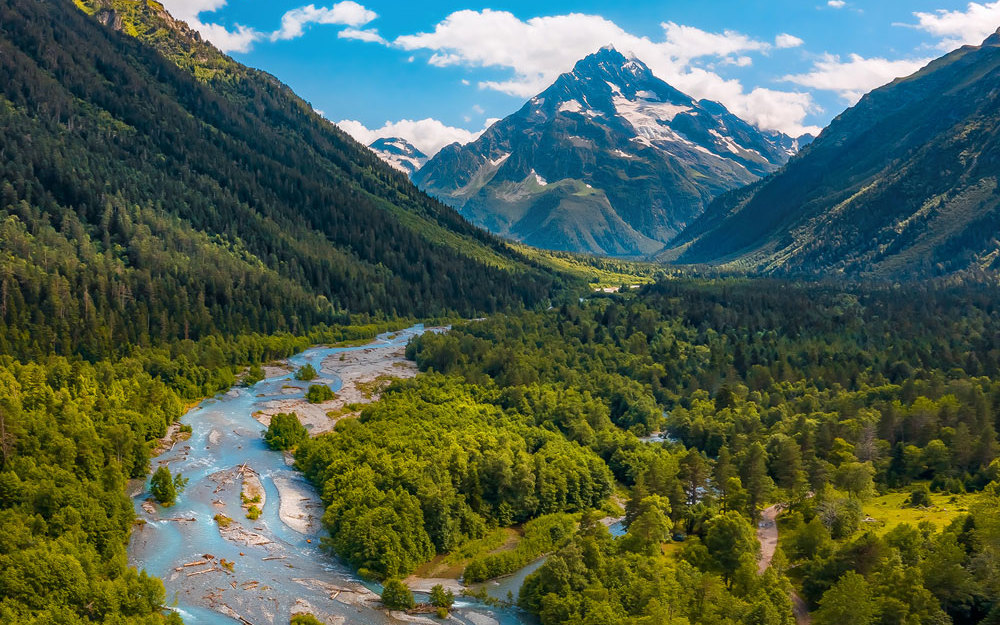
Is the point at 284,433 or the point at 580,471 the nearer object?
the point at 580,471

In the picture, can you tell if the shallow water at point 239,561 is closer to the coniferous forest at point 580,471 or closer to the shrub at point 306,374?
the coniferous forest at point 580,471

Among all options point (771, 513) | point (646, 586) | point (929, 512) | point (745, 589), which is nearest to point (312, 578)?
point (646, 586)

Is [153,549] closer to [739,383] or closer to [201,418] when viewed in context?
[201,418]

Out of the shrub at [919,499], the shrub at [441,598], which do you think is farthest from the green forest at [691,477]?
the shrub at [441,598]

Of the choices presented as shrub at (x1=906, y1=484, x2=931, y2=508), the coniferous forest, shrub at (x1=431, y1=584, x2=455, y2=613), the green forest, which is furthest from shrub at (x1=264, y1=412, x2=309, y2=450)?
shrub at (x1=906, y1=484, x2=931, y2=508)

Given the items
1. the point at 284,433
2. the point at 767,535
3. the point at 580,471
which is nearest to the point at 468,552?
the point at 580,471

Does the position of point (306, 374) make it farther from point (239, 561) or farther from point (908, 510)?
point (908, 510)
